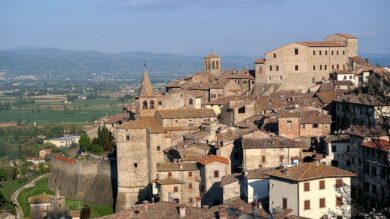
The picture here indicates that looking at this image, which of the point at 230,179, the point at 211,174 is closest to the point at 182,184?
the point at 211,174

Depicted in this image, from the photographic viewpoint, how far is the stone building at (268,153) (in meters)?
35.6

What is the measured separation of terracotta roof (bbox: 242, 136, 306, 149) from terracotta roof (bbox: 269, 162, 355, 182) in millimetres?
7564

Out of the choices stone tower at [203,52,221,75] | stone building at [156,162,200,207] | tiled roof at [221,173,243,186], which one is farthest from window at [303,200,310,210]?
stone tower at [203,52,221,75]

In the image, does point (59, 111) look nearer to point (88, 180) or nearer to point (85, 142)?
point (85, 142)

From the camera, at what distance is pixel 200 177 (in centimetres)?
3706

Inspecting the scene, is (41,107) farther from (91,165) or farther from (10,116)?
(91,165)

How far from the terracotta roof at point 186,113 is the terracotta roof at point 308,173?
17.7 m

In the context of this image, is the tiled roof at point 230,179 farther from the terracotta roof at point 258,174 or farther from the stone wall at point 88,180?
the stone wall at point 88,180

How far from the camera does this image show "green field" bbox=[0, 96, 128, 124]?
145m

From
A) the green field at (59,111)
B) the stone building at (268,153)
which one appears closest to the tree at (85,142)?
the stone building at (268,153)

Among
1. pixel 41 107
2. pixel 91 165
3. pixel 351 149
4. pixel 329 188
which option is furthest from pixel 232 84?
pixel 41 107

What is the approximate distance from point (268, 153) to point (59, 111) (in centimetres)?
13325

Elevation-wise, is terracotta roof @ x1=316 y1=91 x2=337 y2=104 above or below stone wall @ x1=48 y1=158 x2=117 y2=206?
above

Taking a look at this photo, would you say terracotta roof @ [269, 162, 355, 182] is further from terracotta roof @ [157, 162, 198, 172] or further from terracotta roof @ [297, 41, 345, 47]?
terracotta roof @ [297, 41, 345, 47]
